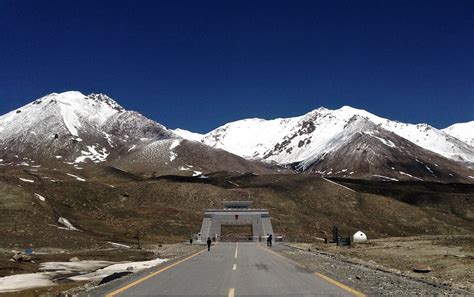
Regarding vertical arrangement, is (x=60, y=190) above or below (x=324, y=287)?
above

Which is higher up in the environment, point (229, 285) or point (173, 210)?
point (173, 210)

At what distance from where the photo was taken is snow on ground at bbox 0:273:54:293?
25656mm

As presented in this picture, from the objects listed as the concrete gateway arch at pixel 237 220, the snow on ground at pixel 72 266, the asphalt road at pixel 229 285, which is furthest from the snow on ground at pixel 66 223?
the asphalt road at pixel 229 285

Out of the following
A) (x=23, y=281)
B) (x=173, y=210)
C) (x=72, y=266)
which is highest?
(x=173, y=210)

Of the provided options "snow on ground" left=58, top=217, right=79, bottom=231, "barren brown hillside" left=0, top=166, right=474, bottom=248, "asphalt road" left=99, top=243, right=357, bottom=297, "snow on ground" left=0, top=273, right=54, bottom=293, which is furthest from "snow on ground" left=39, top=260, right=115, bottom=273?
"snow on ground" left=58, top=217, right=79, bottom=231

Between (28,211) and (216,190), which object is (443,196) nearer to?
(216,190)

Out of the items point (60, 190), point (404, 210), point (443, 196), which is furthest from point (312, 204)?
point (60, 190)

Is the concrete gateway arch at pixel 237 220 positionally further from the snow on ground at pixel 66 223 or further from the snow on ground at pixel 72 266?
the snow on ground at pixel 72 266

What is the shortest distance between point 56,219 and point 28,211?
6.01 metres

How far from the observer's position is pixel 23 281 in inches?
1104

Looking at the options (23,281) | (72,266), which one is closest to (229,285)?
(23,281)

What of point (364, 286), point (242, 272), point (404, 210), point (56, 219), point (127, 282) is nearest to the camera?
point (364, 286)

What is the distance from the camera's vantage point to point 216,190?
143500 millimetres

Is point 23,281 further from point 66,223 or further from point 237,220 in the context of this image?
point 237,220
